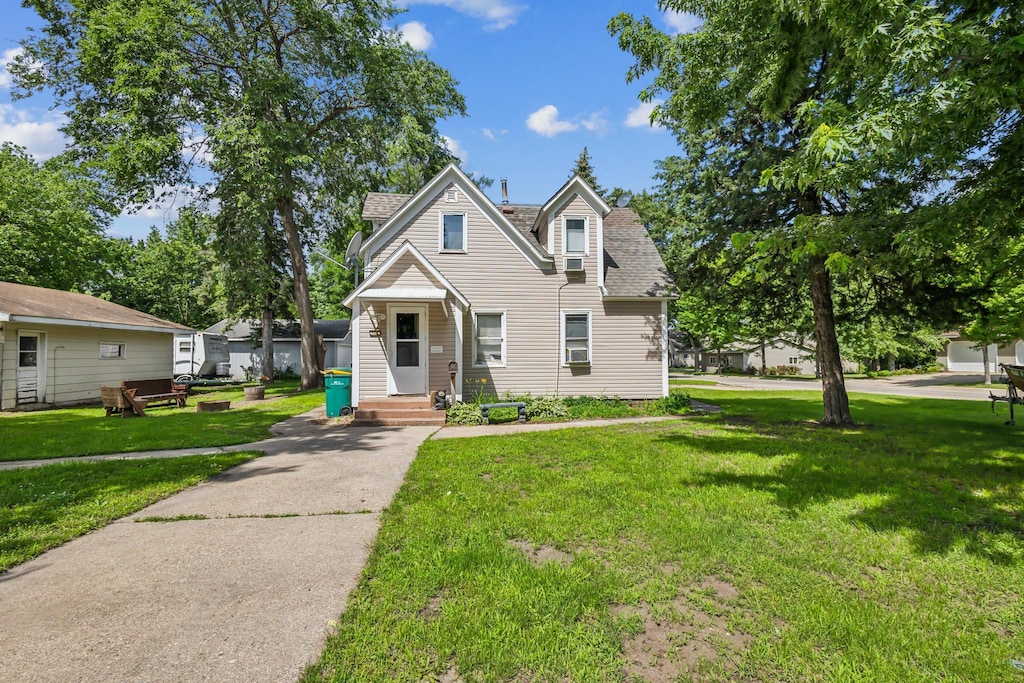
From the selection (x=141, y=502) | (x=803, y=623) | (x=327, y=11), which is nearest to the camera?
(x=803, y=623)

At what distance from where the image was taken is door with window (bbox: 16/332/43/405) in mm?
15750

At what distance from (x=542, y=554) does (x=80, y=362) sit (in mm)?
21342

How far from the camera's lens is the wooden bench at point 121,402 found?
1390 cm

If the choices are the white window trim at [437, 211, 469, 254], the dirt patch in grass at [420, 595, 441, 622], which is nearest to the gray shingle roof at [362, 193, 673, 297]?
the white window trim at [437, 211, 469, 254]

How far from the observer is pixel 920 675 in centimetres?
271

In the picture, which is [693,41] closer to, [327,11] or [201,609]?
[201,609]

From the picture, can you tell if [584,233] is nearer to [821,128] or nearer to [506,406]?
[506,406]

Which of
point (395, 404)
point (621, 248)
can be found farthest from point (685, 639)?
point (621, 248)

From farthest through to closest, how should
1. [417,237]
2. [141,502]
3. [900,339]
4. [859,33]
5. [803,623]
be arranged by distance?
1. [900,339]
2. [417,237]
3. [141,502]
4. [859,33]
5. [803,623]

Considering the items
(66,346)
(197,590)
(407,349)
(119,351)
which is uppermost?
(66,346)

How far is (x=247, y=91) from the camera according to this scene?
747 inches

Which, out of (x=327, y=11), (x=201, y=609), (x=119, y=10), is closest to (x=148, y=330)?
(x=119, y=10)

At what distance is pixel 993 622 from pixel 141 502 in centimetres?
817

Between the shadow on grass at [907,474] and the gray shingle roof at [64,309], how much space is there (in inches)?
787
